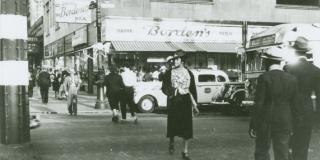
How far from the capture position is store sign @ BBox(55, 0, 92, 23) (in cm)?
2192

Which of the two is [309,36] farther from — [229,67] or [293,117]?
[229,67]

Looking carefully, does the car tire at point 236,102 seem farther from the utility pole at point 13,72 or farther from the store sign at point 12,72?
the store sign at point 12,72

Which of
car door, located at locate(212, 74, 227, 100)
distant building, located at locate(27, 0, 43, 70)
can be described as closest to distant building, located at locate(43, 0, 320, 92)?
car door, located at locate(212, 74, 227, 100)

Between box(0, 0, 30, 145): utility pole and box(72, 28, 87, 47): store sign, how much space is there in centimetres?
2419

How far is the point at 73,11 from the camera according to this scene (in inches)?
870

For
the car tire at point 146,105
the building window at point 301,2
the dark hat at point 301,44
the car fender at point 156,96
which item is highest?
the building window at point 301,2

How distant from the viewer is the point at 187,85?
9.10m

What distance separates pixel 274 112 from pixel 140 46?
20.7 meters

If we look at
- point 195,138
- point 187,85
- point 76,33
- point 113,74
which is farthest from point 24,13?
point 76,33

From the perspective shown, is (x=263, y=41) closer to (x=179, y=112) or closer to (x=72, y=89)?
(x=72, y=89)

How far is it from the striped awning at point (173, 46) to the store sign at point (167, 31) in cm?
25

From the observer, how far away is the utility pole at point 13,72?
282 inches

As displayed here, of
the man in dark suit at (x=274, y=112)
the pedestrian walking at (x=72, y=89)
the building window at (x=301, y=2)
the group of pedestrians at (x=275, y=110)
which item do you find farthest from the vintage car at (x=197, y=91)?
the man in dark suit at (x=274, y=112)

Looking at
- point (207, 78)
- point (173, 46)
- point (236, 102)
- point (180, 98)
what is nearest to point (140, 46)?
point (173, 46)
